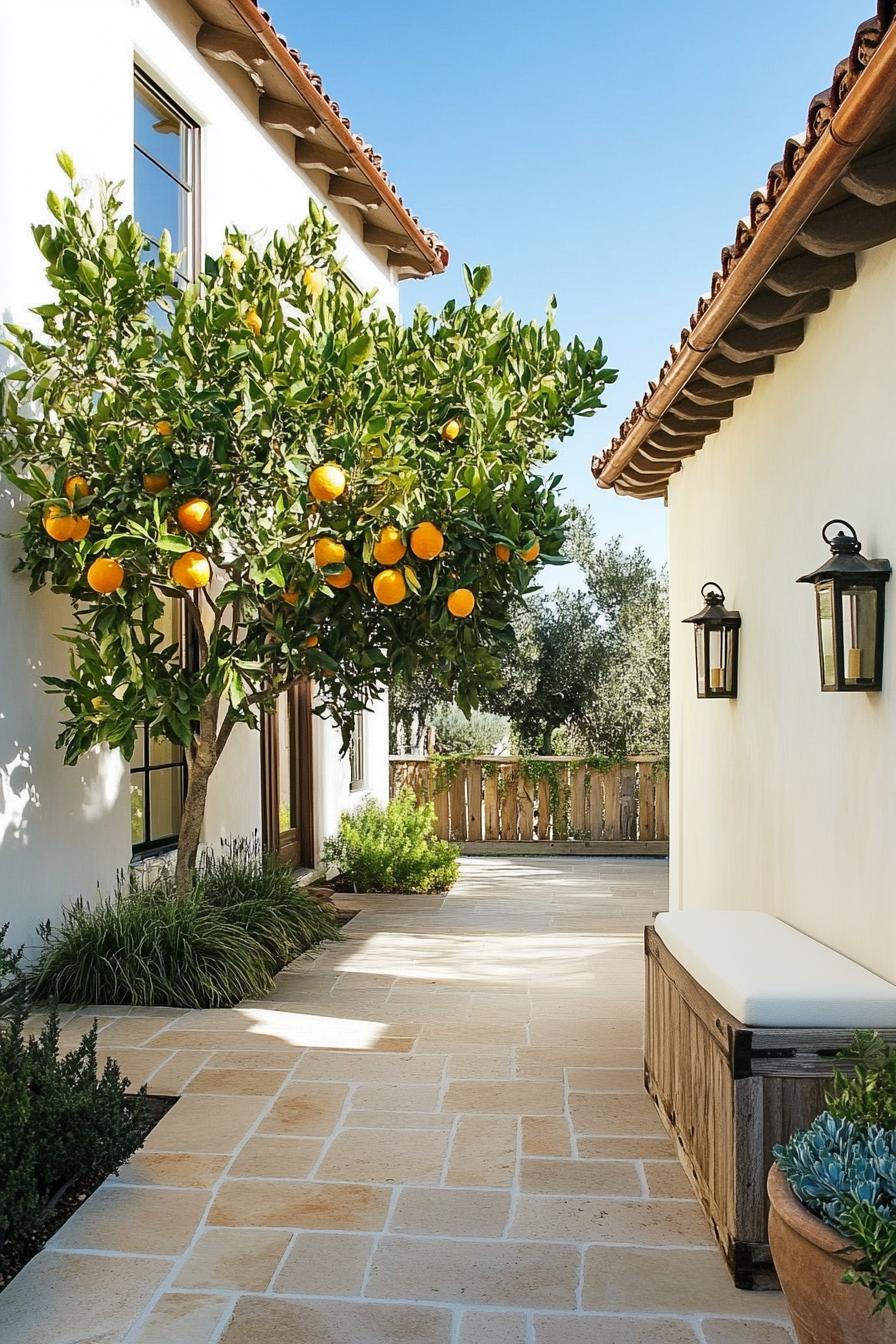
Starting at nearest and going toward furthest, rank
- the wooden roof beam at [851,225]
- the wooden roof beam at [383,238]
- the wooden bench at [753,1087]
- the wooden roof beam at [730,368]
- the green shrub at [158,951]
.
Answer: the wooden bench at [753,1087] → the wooden roof beam at [851,225] → the wooden roof beam at [730,368] → the green shrub at [158,951] → the wooden roof beam at [383,238]

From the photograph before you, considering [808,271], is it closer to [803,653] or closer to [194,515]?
[803,653]

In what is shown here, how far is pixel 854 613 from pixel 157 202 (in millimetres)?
5782

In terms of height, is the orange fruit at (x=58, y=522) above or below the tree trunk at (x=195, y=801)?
above

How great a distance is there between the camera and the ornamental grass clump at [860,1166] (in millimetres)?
2279

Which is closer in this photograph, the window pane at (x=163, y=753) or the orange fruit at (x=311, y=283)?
the orange fruit at (x=311, y=283)

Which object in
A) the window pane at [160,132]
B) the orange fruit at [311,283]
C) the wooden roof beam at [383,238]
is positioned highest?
the wooden roof beam at [383,238]

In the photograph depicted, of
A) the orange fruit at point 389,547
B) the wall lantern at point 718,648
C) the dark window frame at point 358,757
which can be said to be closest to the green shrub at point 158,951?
the orange fruit at point 389,547

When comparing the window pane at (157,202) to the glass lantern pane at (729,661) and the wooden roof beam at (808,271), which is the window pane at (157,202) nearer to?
the glass lantern pane at (729,661)

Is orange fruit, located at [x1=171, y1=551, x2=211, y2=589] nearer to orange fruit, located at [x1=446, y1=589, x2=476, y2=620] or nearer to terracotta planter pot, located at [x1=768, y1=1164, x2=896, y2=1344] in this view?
orange fruit, located at [x1=446, y1=589, x2=476, y2=620]

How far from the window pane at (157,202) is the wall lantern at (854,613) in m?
5.19

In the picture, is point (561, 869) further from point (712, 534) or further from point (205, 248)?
point (205, 248)

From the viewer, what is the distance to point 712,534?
21.4 ft

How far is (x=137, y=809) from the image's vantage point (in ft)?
24.6

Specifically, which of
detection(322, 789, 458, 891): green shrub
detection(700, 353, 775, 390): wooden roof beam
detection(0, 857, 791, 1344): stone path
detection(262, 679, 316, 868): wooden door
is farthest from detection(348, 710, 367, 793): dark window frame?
detection(700, 353, 775, 390): wooden roof beam
